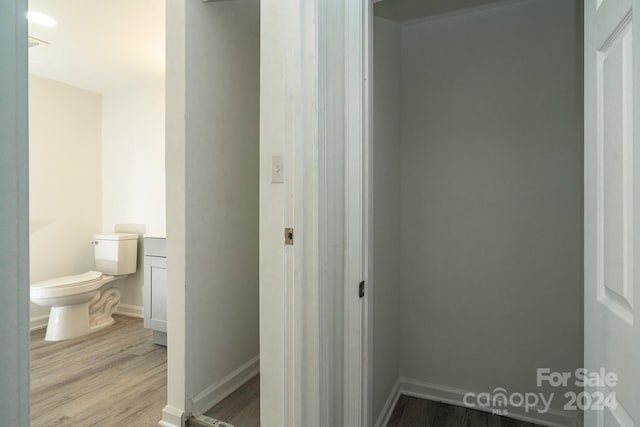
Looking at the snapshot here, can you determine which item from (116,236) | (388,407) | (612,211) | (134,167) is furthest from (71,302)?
(612,211)

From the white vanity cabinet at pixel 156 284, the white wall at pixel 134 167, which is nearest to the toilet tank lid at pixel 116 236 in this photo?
the white wall at pixel 134 167

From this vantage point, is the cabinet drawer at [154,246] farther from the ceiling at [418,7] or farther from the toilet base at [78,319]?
the ceiling at [418,7]

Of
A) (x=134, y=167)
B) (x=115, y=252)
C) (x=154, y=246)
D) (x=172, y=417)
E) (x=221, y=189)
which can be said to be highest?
(x=134, y=167)

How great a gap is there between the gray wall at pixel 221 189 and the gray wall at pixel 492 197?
102 centimetres

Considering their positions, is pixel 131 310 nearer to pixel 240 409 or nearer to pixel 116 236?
pixel 116 236

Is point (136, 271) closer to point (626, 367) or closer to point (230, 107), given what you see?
point (230, 107)

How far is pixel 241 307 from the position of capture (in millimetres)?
2180

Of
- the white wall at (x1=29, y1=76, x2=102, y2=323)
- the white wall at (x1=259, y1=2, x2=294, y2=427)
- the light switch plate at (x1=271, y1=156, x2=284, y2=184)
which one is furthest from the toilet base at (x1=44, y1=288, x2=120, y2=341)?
the light switch plate at (x1=271, y1=156, x2=284, y2=184)

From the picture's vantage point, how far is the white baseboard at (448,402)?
185 cm

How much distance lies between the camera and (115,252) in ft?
10.7

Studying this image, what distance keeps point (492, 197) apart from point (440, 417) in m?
1.32

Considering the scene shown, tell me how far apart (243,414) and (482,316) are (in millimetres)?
1499

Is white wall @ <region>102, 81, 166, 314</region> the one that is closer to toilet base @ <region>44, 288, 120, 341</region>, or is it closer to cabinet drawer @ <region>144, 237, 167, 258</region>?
toilet base @ <region>44, 288, 120, 341</region>

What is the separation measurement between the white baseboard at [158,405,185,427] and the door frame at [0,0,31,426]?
→ 1.69 meters
